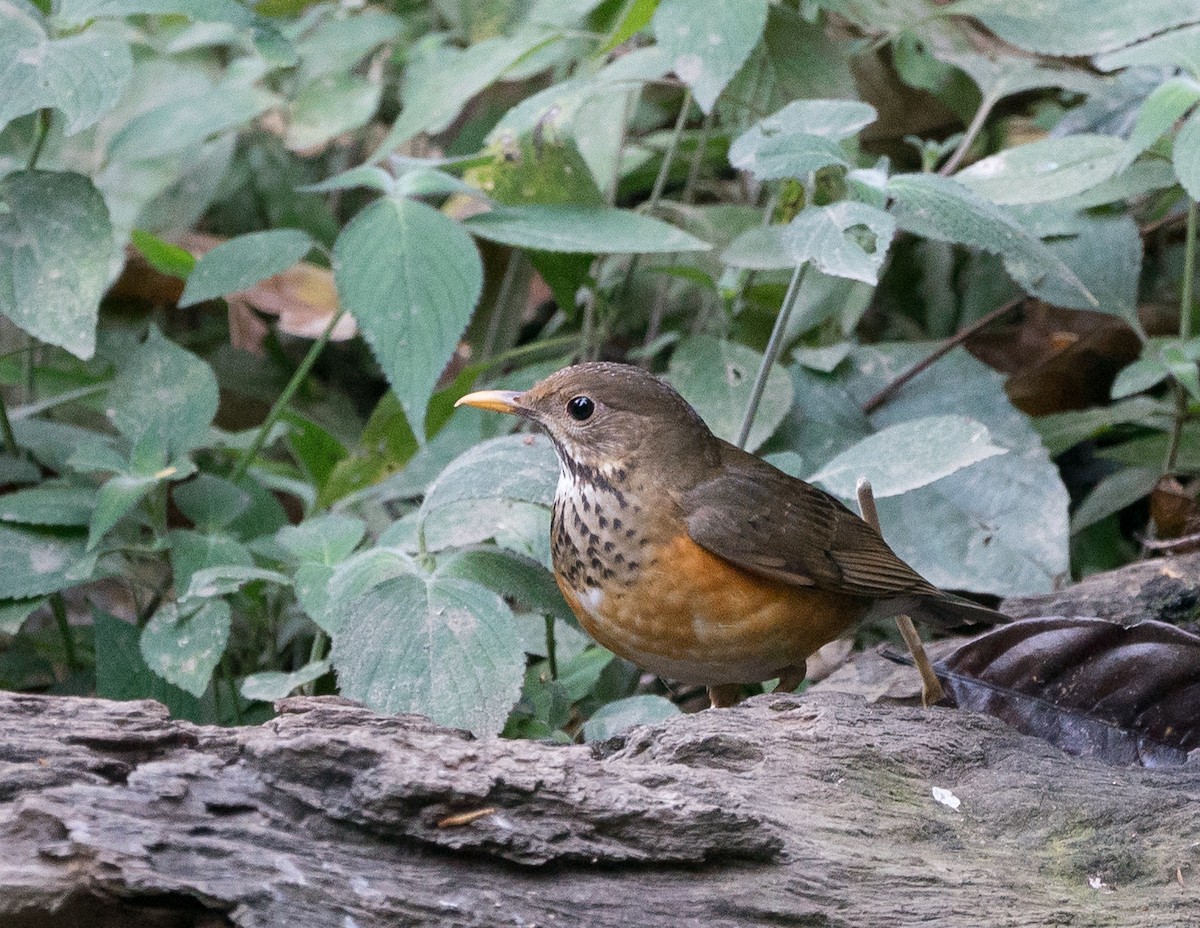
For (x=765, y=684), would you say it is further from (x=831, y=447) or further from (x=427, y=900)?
(x=427, y=900)

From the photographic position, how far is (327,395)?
20.1ft

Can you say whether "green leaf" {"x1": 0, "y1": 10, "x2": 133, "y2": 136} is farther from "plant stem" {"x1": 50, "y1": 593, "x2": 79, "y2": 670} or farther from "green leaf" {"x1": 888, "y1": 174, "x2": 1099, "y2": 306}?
"green leaf" {"x1": 888, "y1": 174, "x2": 1099, "y2": 306}

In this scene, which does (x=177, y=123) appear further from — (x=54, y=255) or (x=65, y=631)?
(x=65, y=631)

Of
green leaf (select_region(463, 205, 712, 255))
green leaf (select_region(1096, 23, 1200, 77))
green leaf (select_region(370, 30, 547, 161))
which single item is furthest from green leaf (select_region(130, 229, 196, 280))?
green leaf (select_region(1096, 23, 1200, 77))

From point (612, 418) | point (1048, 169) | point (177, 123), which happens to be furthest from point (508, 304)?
point (1048, 169)

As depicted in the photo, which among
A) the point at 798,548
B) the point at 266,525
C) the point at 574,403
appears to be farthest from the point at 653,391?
the point at 266,525

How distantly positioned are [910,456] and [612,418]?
2.55 feet

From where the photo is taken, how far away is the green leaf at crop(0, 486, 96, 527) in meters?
3.59

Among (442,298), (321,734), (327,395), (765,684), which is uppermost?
(442,298)

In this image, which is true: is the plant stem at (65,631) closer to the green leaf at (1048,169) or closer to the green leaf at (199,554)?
the green leaf at (199,554)

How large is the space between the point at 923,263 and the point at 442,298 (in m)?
3.21

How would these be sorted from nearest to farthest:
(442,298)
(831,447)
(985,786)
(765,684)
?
(985,786), (442,298), (765,684), (831,447)

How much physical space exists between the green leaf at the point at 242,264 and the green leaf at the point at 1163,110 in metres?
2.39

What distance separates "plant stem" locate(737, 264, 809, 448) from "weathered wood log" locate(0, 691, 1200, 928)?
55.6 inches
